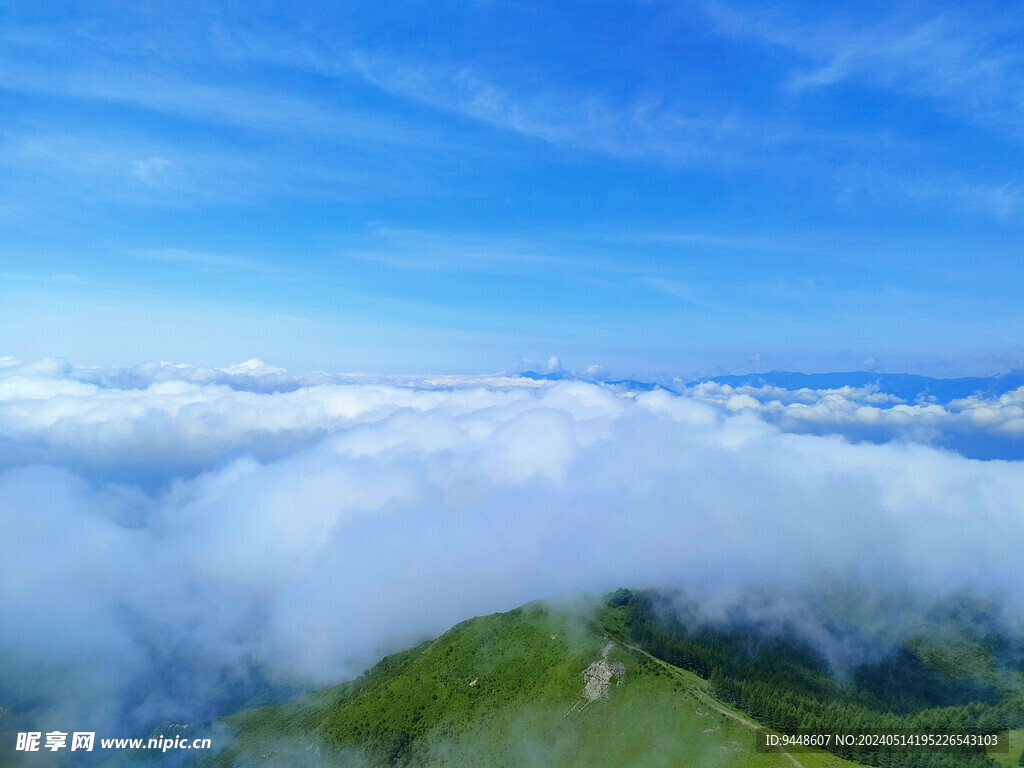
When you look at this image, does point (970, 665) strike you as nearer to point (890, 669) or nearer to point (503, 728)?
point (890, 669)

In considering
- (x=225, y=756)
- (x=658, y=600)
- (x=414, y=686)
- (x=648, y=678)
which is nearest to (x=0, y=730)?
(x=225, y=756)

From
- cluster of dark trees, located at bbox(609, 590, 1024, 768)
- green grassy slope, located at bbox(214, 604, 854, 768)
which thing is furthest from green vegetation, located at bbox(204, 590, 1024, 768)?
cluster of dark trees, located at bbox(609, 590, 1024, 768)

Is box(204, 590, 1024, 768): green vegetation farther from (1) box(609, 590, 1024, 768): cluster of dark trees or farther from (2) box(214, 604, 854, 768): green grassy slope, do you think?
(1) box(609, 590, 1024, 768): cluster of dark trees

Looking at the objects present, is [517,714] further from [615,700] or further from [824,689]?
[824,689]

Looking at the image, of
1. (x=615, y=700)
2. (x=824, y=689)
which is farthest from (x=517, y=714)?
(x=824, y=689)

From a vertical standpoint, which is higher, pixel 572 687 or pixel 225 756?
pixel 572 687

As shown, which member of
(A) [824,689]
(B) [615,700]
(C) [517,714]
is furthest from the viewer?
(A) [824,689]

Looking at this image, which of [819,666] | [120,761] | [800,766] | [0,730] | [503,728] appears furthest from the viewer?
[0,730]
